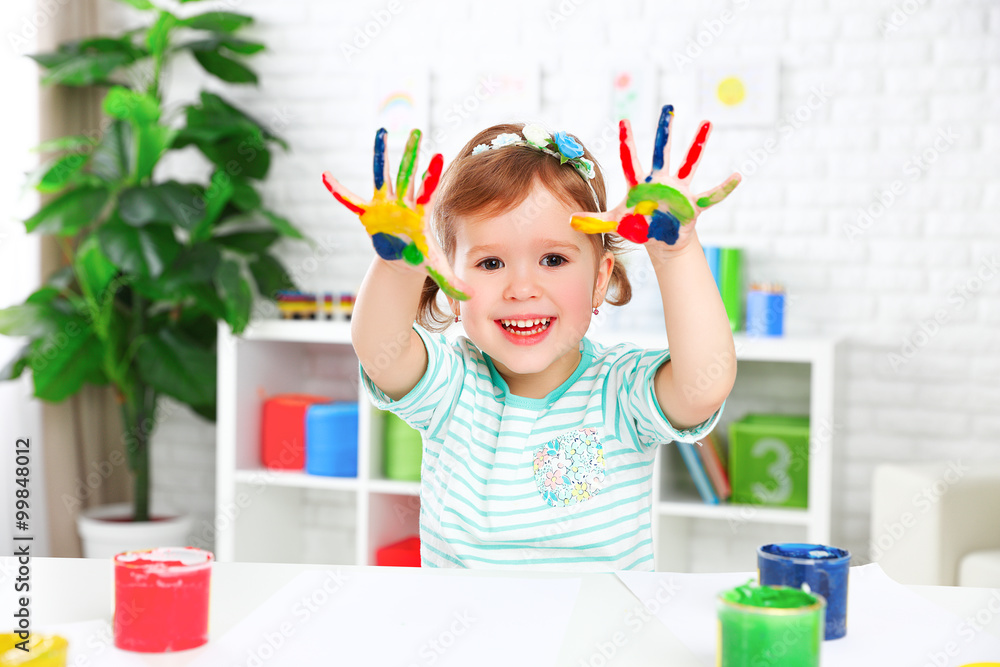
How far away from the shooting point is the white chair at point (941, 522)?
2.06m

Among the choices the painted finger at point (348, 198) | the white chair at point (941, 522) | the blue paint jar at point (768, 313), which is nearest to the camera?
the painted finger at point (348, 198)

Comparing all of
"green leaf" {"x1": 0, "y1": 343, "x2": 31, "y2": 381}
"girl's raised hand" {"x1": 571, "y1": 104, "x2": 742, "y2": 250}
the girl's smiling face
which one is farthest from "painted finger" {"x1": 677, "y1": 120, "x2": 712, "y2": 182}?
"green leaf" {"x1": 0, "y1": 343, "x2": 31, "y2": 381}

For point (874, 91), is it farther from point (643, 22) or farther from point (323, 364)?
point (323, 364)

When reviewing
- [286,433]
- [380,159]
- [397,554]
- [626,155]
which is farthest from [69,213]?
[626,155]

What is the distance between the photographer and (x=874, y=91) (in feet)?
8.33

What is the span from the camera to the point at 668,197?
813mm

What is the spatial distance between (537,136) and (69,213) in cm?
186

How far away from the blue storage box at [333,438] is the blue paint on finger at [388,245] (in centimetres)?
179

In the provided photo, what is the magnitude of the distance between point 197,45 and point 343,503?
1.53m

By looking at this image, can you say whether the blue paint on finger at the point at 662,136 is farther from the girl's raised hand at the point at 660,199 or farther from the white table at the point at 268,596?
the white table at the point at 268,596

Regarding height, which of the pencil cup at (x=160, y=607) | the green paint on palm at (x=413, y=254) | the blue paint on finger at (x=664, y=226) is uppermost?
the blue paint on finger at (x=664, y=226)

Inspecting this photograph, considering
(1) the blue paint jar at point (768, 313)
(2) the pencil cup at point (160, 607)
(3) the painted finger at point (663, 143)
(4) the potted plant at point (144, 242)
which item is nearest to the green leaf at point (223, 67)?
(4) the potted plant at point (144, 242)

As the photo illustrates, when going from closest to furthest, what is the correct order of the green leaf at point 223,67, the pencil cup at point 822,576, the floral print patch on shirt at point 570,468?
the pencil cup at point 822,576 → the floral print patch on shirt at point 570,468 → the green leaf at point 223,67

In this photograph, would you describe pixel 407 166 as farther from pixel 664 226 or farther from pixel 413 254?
pixel 664 226
